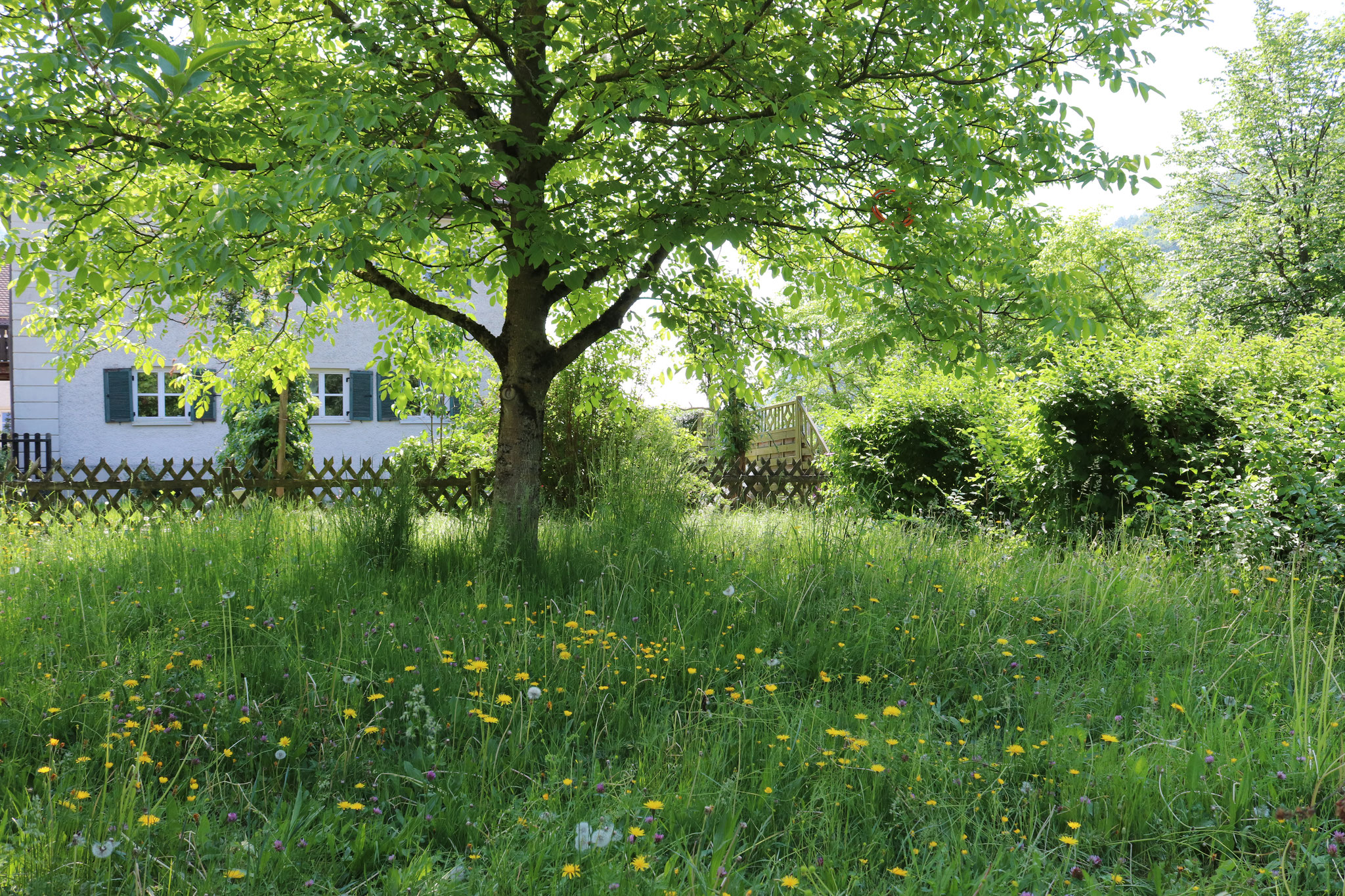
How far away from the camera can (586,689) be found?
337 cm

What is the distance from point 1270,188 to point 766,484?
715 inches

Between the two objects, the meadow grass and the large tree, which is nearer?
the meadow grass

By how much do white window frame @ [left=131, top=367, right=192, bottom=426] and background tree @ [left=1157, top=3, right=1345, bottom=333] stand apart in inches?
933

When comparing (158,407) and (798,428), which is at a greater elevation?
(158,407)

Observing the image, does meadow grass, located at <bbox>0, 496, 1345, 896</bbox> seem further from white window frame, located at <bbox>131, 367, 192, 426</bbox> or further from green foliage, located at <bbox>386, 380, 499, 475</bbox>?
white window frame, located at <bbox>131, 367, 192, 426</bbox>

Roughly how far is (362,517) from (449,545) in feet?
2.05

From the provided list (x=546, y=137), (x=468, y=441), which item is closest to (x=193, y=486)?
(x=468, y=441)

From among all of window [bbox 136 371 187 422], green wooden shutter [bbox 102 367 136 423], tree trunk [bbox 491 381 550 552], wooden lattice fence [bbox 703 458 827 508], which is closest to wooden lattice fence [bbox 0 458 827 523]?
wooden lattice fence [bbox 703 458 827 508]

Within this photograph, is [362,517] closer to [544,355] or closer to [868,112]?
[544,355]

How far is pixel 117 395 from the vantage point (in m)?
17.4

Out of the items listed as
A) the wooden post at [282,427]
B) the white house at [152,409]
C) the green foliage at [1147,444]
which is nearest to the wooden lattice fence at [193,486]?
the wooden post at [282,427]

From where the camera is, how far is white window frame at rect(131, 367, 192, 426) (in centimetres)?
1759

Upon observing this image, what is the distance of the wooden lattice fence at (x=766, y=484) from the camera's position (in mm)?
11648

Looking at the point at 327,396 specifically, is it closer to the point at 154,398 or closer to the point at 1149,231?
the point at 154,398
